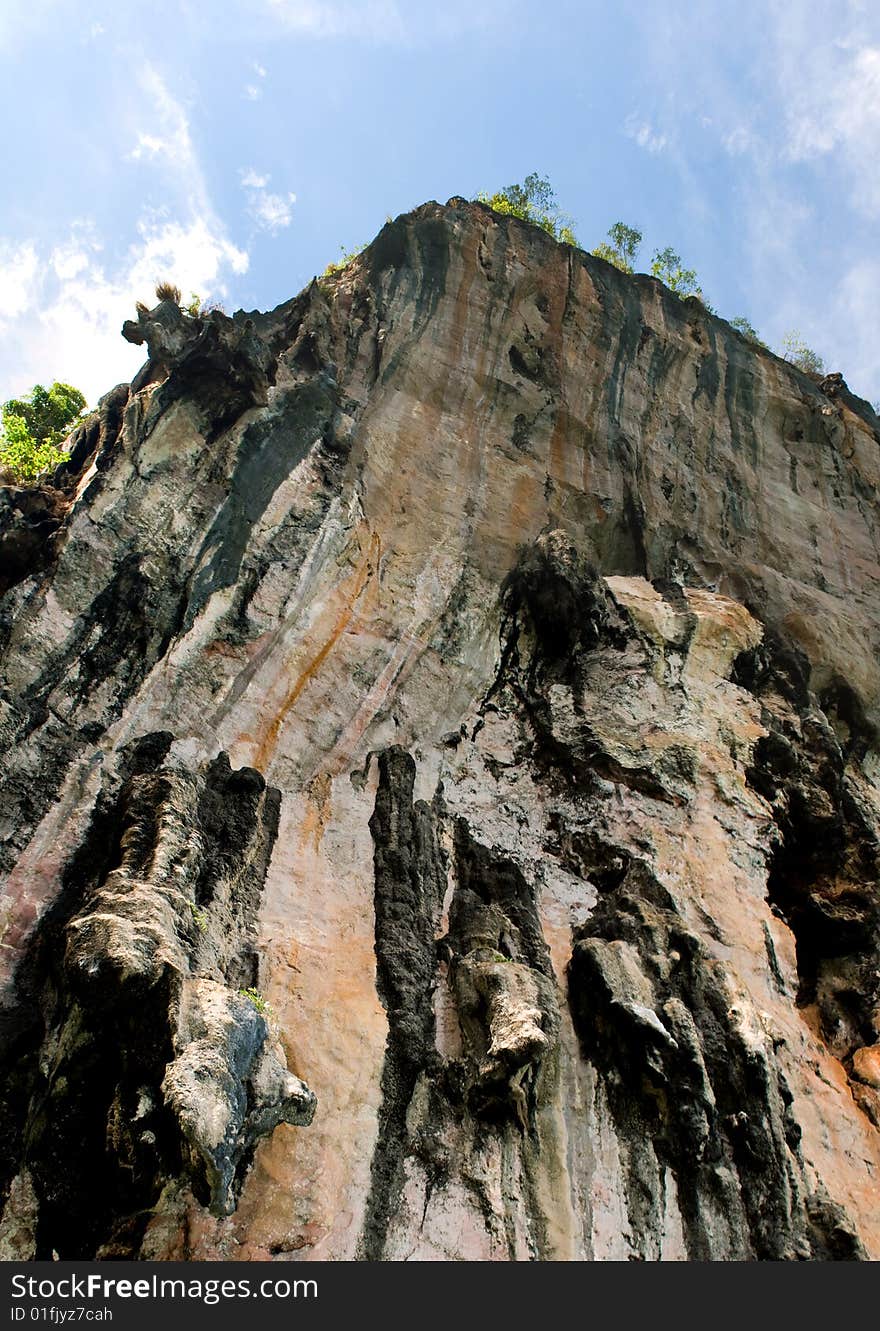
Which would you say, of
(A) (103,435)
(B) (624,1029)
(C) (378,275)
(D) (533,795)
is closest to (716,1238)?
(B) (624,1029)

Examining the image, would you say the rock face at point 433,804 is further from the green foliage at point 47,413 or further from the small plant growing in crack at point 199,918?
the green foliage at point 47,413

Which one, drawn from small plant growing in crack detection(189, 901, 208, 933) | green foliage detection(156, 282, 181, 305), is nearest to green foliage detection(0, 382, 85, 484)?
green foliage detection(156, 282, 181, 305)

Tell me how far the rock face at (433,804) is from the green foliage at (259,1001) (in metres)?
0.04

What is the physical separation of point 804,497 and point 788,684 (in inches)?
179

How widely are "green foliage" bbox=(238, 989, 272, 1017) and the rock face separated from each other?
4cm

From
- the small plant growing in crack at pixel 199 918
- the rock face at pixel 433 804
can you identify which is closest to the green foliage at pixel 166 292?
the rock face at pixel 433 804

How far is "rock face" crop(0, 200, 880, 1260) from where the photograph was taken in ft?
24.0

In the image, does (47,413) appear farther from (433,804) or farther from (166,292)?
(433,804)

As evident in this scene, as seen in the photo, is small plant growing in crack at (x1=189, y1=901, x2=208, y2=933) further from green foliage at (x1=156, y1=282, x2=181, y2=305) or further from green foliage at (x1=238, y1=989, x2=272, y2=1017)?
green foliage at (x1=156, y1=282, x2=181, y2=305)

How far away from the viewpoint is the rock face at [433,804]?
733cm

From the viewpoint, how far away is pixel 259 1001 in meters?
8.15

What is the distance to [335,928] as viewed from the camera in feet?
30.4

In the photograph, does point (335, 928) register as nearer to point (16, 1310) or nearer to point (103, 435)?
point (16, 1310)

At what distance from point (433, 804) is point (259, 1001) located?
328cm
